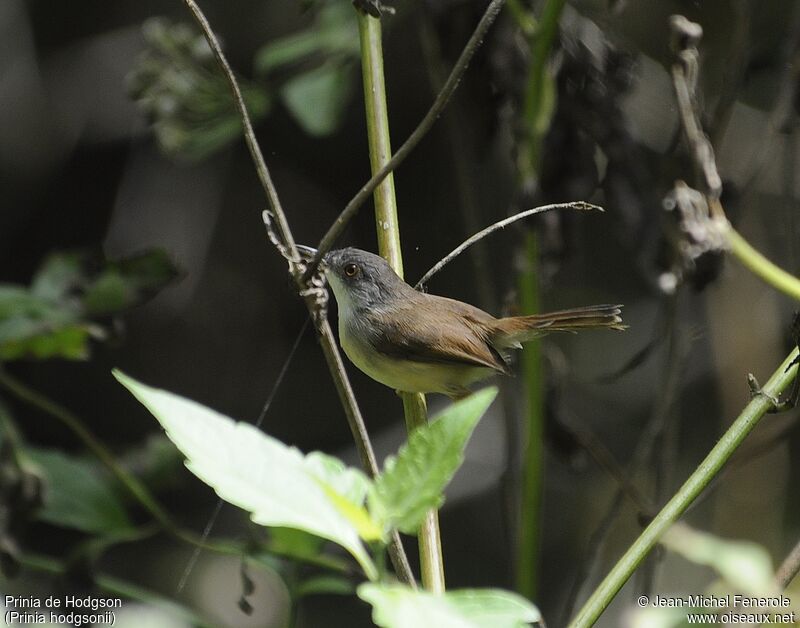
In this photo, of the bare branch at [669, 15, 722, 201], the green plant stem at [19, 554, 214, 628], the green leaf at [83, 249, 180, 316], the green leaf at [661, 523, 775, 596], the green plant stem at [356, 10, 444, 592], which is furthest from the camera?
the green leaf at [83, 249, 180, 316]

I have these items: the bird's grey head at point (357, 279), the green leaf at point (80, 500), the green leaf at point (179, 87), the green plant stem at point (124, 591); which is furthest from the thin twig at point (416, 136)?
the green leaf at point (179, 87)

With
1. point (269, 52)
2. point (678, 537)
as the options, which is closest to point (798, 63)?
point (678, 537)

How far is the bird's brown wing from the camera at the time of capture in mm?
2035

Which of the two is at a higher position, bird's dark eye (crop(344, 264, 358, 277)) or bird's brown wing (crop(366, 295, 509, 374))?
bird's dark eye (crop(344, 264, 358, 277))

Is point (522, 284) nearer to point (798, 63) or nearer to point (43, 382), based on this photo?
point (798, 63)

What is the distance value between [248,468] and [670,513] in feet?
1.88

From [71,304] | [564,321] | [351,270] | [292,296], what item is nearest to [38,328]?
[71,304]

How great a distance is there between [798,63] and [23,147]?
3.51 meters

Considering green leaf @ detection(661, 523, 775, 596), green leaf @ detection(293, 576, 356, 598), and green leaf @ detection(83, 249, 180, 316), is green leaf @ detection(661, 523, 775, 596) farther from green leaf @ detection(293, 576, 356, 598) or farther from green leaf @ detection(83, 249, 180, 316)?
green leaf @ detection(83, 249, 180, 316)

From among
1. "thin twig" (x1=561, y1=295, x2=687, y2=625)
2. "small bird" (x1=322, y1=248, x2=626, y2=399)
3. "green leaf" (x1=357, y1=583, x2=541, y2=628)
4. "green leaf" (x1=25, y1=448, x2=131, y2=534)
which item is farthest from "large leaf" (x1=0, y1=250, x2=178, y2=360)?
"green leaf" (x1=357, y1=583, x2=541, y2=628)

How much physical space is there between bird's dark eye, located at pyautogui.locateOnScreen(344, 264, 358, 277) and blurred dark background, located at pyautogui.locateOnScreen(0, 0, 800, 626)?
3.70ft

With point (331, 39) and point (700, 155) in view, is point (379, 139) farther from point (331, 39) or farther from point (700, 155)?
point (331, 39)

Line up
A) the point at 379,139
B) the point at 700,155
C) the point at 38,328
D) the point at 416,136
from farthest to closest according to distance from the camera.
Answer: the point at 38,328
the point at 700,155
the point at 379,139
the point at 416,136

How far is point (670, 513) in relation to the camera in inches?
42.3
